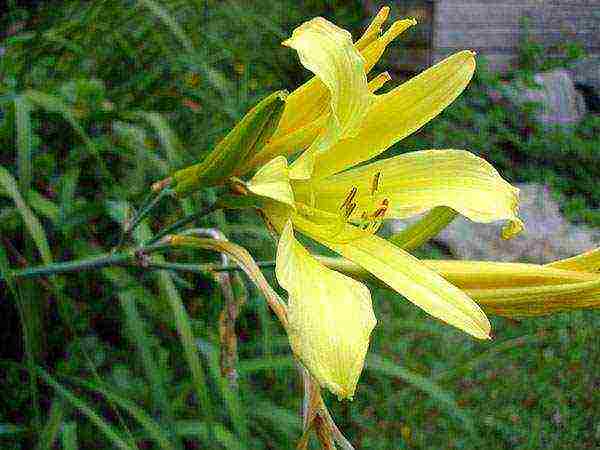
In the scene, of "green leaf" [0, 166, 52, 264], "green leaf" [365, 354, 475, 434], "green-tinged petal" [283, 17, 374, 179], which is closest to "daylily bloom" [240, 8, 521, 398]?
"green-tinged petal" [283, 17, 374, 179]

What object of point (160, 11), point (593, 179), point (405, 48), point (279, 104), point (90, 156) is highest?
point (279, 104)

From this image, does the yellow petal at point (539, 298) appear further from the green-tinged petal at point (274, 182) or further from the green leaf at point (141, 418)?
the green leaf at point (141, 418)

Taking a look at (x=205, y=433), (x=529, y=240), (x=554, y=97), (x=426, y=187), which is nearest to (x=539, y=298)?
(x=426, y=187)

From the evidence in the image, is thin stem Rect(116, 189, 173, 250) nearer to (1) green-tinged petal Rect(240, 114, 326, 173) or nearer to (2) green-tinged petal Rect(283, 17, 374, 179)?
(1) green-tinged petal Rect(240, 114, 326, 173)

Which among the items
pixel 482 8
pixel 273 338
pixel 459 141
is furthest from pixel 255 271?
pixel 482 8

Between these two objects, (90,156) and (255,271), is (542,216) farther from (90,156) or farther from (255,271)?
(255,271)
